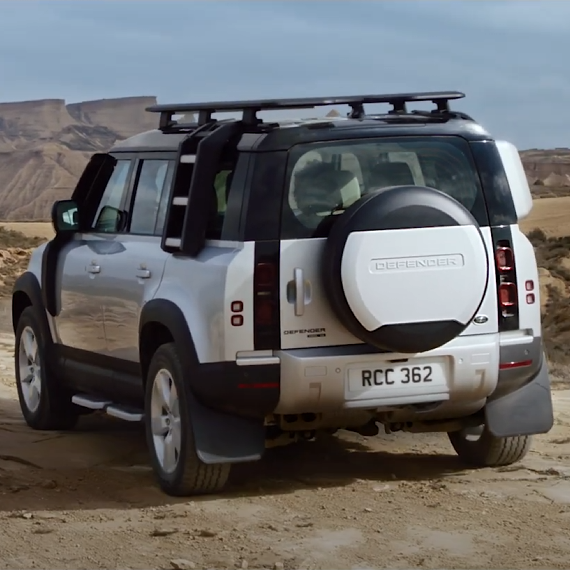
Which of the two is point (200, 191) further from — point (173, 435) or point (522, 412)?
point (522, 412)

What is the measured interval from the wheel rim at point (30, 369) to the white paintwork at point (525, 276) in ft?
12.2

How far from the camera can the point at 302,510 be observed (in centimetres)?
692

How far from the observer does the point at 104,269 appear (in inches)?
328

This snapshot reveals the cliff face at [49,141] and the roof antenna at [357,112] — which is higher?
the cliff face at [49,141]

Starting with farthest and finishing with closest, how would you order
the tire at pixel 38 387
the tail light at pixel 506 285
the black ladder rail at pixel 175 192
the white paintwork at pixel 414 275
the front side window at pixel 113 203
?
the tire at pixel 38 387
the front side window at pixel 113 203
the black ladder rail at pixel 175 192
the tail light at pixel 506 285
the white paintwork at pixel 414 275

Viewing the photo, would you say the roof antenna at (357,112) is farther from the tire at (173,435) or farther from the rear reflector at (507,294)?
the tire at (173,435)

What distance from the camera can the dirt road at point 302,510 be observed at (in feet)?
19.7

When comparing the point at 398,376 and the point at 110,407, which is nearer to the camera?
the point at 398,376

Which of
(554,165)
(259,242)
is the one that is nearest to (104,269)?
(259,242)

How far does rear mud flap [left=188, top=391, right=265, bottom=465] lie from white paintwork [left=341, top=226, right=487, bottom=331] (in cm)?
85

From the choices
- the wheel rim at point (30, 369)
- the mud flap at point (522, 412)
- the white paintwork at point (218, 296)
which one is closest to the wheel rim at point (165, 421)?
the white paintwork at point (218, 296)

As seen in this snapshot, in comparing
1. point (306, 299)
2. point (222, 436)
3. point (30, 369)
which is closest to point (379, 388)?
point (306, 299)

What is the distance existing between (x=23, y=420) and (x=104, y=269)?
92.5 inches

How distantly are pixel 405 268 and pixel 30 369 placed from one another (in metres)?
4.04
